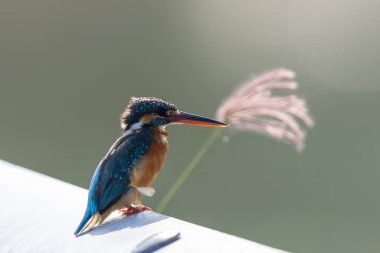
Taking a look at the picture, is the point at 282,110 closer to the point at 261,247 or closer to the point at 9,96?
the point at 261,247

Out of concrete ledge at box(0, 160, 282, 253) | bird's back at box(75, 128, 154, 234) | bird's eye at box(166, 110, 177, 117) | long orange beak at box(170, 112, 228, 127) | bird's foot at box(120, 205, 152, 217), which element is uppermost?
bird's eye at box(166, 110, 177, 117)

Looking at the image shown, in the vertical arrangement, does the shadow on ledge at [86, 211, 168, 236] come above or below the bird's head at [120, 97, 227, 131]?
below

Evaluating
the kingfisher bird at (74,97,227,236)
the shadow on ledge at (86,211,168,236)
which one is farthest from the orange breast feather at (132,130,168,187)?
the shadow on ledge at (86,211,168,236)

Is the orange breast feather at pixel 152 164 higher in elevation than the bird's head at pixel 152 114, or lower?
lower

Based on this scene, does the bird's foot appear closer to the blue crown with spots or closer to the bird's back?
the bird's back

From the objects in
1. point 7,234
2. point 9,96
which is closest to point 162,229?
point 7,234

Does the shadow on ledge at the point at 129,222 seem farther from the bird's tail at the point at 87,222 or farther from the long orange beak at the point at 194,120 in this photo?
the long orange beak at the point at 194,120

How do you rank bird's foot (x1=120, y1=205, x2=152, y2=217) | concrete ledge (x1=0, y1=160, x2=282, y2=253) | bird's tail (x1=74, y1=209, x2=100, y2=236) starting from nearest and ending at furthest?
concrete ledge (x1=0, y1=160, x2=282, y2=253) < bird's tail (x1=74, y1=209, x2=100, y2=236) < bird's foot (x1=120, y1=205, x2=152, y2=217)

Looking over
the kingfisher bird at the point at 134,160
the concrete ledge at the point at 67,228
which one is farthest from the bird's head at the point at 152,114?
the concrete ledge at the point at 67,228
